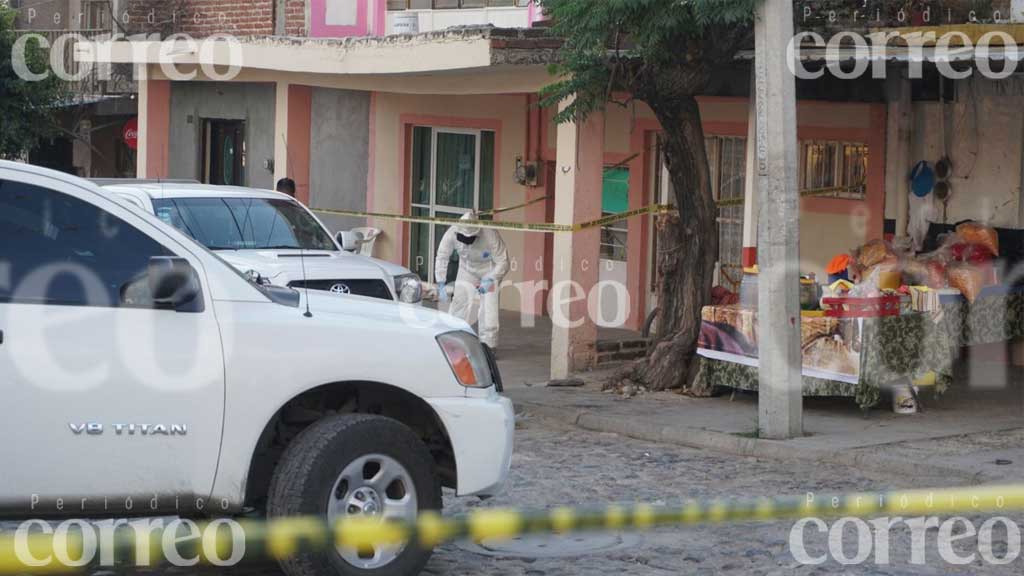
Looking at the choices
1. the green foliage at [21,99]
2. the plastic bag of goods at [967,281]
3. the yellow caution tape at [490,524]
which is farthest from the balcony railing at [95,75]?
the yellow caution tape at [490,524]

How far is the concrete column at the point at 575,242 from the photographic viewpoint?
585 inches

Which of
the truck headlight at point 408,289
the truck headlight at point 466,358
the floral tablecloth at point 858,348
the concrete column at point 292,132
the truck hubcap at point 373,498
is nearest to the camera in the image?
the truck hubcap at point 373,498

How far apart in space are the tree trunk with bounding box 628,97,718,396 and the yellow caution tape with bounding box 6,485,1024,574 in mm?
4174

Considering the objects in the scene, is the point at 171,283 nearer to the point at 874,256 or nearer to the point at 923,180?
the point at 874,256

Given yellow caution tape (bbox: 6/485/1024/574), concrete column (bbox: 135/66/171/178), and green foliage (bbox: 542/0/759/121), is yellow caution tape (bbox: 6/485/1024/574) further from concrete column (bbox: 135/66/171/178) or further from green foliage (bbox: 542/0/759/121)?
concrete column (bbox: 135/66/171/178)

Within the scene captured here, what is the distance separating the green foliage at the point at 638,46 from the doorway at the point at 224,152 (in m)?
11.2

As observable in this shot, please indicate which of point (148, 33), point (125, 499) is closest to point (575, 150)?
point (125, 499)

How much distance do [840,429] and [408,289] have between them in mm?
4066

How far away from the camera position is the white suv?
42.4 ft

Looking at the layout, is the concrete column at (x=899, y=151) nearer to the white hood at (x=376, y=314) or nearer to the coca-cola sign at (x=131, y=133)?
the white hood at (x=376, y=314)

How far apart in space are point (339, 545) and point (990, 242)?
8.90 meters

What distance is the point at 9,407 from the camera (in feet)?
21.0

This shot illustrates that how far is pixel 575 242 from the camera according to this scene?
1494 cm

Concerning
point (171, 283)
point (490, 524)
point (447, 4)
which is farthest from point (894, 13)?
point (171, 283)
